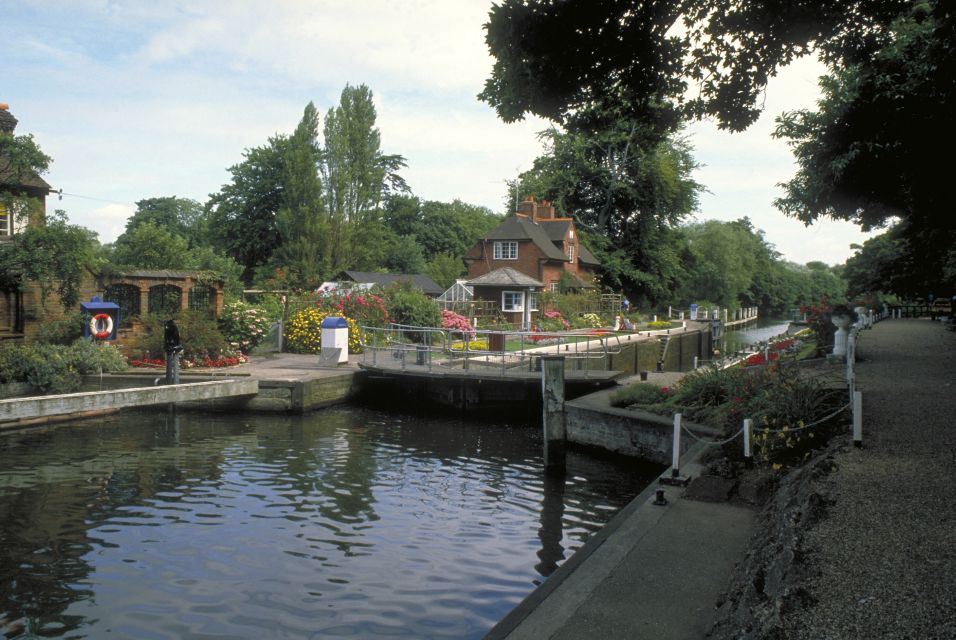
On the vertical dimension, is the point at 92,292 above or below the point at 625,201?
Answer: below

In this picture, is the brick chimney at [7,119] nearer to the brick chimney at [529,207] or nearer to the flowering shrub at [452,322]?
the flowering shrub at [452,322]

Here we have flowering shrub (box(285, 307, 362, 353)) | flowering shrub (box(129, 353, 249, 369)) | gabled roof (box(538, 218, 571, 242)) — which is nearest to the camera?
flowering shrub (box(129, 353, 249, 369))

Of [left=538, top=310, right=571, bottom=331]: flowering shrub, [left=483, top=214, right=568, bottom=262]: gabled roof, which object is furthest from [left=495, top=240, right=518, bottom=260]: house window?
[left=538, top=310, right=571, bottom=331]: flowering shrub

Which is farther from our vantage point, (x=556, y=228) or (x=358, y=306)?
(x=556, y=228)

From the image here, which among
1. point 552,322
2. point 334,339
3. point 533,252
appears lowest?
point 334,339

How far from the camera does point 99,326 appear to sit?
2078cm

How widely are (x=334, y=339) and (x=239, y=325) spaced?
3.36 meters

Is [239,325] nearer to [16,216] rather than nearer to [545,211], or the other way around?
[16,216]

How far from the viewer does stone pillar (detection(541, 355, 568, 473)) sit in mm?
14461

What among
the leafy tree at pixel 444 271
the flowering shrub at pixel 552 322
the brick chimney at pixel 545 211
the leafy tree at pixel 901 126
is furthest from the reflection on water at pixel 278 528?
Result: the brick chimney at pixel 545 211

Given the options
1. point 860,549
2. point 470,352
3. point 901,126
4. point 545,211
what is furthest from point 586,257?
point 860,549

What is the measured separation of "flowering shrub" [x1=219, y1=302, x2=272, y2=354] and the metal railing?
3.58 meters

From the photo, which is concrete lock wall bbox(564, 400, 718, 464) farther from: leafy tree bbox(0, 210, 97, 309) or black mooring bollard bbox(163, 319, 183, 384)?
leafy tree bbox(0, 210, 97, 309)

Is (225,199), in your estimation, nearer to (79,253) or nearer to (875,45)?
(79,253)
